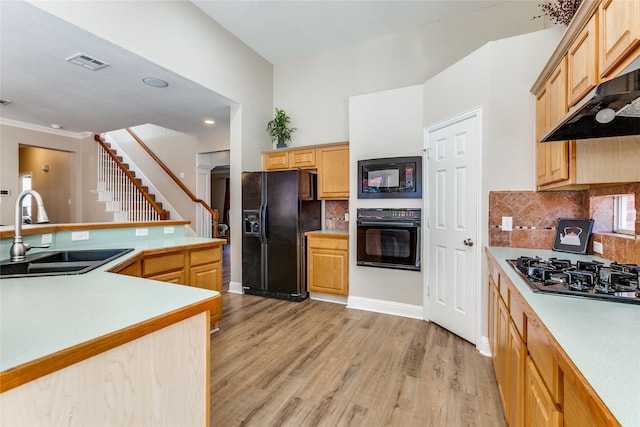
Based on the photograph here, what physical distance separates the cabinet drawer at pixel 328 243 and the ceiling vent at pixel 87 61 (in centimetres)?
297

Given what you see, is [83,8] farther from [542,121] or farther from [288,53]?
[542,121]

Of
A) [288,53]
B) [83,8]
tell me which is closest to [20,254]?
[83,8]

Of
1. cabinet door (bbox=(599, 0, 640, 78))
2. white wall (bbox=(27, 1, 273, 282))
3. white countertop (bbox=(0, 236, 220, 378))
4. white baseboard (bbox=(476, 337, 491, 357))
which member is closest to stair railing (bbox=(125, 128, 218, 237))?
white wall (bbox=(27, 1, 273, 282))

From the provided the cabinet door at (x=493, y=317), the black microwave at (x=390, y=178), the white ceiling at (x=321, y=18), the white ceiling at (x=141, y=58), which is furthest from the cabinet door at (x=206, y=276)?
the white ceiling at (x=321, y=18)

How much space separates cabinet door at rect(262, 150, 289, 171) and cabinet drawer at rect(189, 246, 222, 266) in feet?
5.86

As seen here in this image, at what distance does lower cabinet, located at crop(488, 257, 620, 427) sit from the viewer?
65 cm

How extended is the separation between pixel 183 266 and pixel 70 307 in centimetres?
170

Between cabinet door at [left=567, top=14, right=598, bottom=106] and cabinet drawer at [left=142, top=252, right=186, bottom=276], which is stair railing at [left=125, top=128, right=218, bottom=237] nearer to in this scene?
cabinet drawer at [left=142, top=252, right=186, bottom=276]

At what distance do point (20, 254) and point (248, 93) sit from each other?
334cm

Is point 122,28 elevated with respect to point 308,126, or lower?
elevated

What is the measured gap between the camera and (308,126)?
4.52m

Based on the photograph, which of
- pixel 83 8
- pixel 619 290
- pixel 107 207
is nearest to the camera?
pixel 619 290

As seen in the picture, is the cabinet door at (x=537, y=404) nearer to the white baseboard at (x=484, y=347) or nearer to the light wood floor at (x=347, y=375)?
the light wood floor at (x=347, y=375)

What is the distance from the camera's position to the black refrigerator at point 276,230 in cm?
378
